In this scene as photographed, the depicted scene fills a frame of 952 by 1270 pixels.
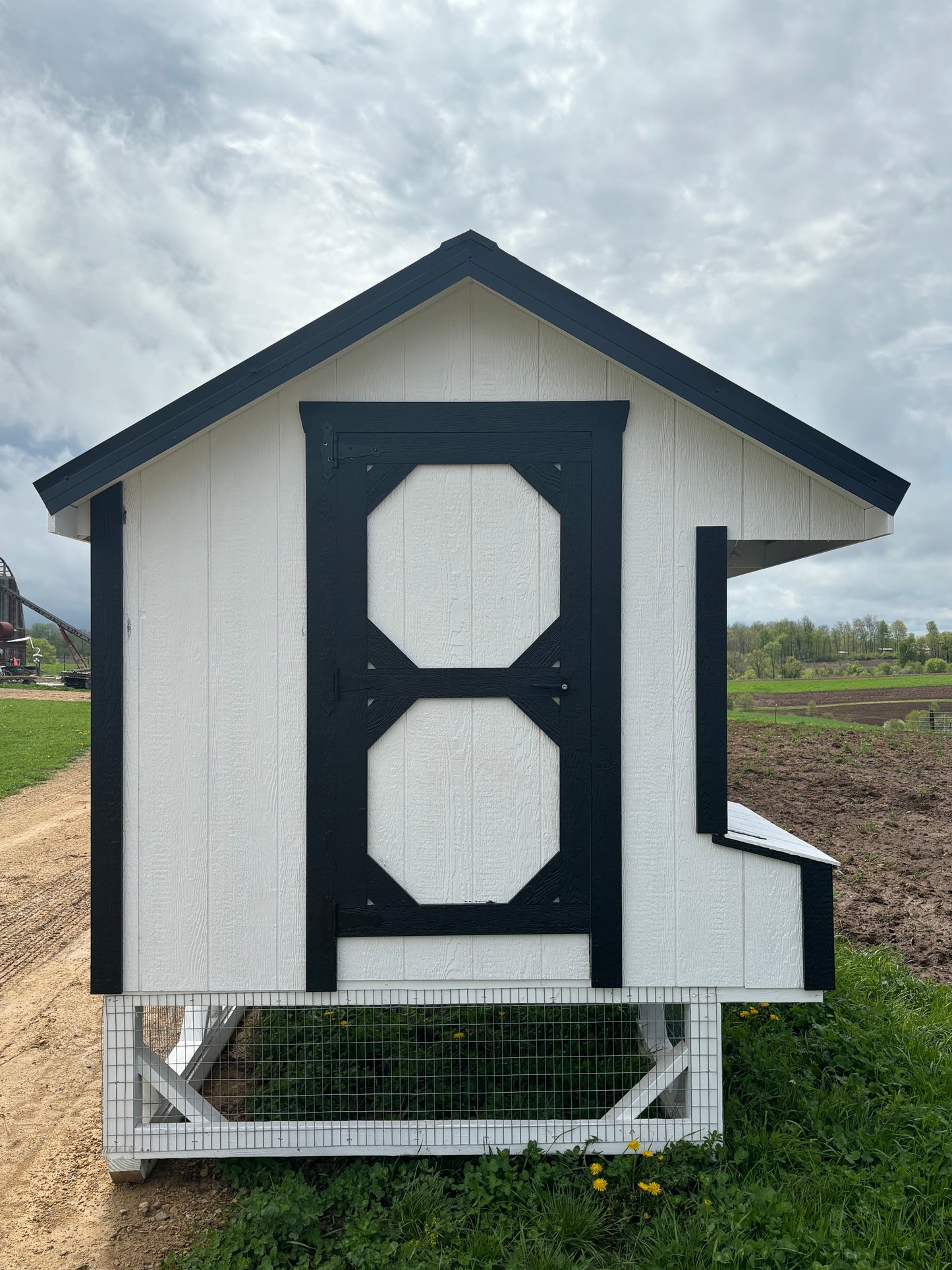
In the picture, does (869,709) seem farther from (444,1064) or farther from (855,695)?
(444,1064)

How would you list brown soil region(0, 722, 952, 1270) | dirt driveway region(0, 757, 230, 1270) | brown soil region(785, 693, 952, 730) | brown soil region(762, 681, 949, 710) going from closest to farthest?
dirt driveway region(0, 757, 230, 1270), brown soil region(0, 722, 952, 1270), brown soil region(785, 693, 952, 730), brown soil region(762, 681, 949, 710)

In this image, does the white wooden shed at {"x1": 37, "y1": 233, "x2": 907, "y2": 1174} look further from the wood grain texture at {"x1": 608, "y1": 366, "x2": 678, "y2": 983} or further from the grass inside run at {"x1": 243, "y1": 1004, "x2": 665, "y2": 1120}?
the grass inside run at {"x1": 243, "y1": 1004, "x2": 665, "y2": 1120}

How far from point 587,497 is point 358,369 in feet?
3.82

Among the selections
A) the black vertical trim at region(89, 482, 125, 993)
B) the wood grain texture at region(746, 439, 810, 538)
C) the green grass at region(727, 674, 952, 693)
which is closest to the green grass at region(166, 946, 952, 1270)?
the black vertical trim at region(89, 482, 125, 993)

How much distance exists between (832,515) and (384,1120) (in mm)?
3410

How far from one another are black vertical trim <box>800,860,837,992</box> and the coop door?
0.84 meters

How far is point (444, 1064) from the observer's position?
3.80 meters

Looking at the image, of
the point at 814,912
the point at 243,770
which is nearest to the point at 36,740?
the point at 243,770

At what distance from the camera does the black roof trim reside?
118 inches

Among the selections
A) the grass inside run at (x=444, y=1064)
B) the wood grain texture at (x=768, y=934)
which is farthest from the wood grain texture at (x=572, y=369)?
the grass inside run at (x=444, y=1064)

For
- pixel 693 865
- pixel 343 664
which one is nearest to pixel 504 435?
pixel 343 664

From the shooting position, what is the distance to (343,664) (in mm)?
3145

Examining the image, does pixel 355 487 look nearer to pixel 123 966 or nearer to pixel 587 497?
pixel 587 497

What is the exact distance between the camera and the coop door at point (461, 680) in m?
3.14
